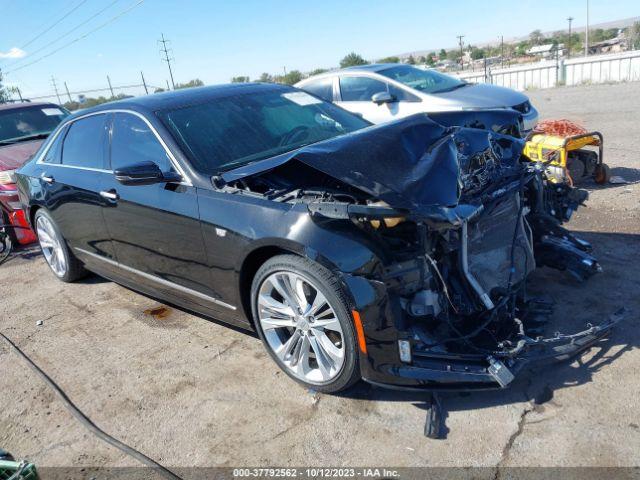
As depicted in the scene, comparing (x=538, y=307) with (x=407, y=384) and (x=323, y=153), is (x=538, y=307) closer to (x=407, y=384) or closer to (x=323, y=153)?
(x=407, y=384)

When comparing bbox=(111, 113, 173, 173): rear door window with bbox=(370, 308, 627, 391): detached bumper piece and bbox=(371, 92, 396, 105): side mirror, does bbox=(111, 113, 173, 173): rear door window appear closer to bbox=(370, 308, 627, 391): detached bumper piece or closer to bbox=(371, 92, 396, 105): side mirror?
bbox=(370, 308, 627, 391): detached bumper piece

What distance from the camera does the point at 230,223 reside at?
3.13m

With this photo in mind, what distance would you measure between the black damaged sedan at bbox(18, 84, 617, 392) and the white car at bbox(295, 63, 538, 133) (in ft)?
12.7

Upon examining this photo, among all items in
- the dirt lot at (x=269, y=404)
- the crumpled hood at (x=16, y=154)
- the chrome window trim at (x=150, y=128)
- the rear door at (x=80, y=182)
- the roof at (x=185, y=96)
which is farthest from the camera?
the crumpled hood at (x=16, y=154)

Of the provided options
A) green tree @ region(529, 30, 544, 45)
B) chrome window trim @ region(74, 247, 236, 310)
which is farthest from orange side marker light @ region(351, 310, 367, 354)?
green tree @ region(529, 30, 544, 45)

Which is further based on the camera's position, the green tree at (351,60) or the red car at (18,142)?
the green tree at (351,60)

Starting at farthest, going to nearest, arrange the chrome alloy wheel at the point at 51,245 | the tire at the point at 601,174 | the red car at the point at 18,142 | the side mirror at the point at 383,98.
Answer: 1. the side mirror at the point at 383,98
2. the red car at the point at 18,142
3. the tire at the point at 601,174
4. the chrome alloy wheel at the point at 51,245

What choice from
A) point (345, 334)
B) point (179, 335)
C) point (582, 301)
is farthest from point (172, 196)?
point (582, 301)

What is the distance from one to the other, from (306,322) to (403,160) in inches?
41.3

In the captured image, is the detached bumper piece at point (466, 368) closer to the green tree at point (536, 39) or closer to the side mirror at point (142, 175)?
the side mirror at point (142, 175)

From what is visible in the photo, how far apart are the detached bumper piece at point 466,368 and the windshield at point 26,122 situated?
798 centimetres

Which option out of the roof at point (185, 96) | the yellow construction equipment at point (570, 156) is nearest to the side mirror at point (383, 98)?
the yellow construction equipment at point (570, 156)

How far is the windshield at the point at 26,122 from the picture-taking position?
27.7ft

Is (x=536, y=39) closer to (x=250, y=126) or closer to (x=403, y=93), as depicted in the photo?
(x=403, y=93)
